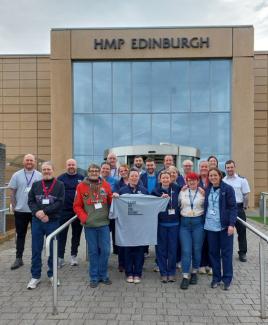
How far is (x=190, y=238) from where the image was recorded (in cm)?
591

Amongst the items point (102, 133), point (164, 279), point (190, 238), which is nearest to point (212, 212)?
point (190, 238)

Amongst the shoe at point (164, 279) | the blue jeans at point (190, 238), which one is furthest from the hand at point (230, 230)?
the shoe at point (164, 279)

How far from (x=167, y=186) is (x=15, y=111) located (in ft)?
71.1

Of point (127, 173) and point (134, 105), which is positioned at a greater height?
point (134, 105)

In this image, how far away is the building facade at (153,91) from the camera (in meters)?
20.8

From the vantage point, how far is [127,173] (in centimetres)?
→ 640

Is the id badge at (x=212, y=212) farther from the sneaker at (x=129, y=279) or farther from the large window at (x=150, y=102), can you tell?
the large window at (x=150, y=102)

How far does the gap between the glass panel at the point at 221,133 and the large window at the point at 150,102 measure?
0.05 metres

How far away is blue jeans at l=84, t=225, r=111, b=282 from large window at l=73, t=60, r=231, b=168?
1566 cm

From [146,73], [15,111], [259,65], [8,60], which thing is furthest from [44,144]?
[259,65]

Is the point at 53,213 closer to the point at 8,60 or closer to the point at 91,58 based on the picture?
the point at 91,58

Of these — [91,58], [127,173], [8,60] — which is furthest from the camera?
[8,60]

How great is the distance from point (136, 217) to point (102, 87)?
16.3 meters

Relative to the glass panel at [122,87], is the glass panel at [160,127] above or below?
below
